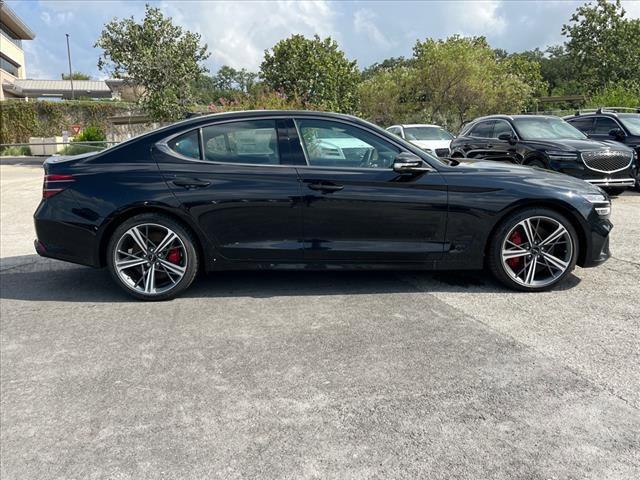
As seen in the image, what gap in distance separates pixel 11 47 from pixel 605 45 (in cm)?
5668

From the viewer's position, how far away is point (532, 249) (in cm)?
465

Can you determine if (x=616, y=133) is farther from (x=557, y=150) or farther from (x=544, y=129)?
(x=557, y=150)

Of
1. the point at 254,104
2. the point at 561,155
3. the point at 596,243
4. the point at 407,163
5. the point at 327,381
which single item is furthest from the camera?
the point at 254,104

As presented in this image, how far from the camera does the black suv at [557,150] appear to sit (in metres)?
9.47

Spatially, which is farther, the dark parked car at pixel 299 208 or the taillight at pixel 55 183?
the taillight at pixel 55 183

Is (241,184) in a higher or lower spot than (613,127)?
lower

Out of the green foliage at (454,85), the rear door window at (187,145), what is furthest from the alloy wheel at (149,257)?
the green foliage at (454,85)

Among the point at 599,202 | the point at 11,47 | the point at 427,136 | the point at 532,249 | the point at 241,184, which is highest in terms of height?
the point at 11,47

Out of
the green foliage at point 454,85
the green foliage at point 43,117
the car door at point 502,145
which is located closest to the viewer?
the car door at point 502,145

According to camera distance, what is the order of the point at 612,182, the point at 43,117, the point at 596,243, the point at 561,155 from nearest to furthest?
the point at 596,243 → the point at 561,155 → the point at 612,182 → the point at 43,117

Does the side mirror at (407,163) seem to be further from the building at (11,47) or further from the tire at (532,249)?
the building at (11,47)

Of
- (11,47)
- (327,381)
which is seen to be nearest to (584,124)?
(327,381)

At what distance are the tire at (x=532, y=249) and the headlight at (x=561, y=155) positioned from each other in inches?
213

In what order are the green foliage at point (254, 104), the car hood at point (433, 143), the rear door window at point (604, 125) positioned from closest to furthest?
1. the rear door window at point (604, 125)
2. the car hood at point (433, 143)
3. the green foliage at point (254, 104)
